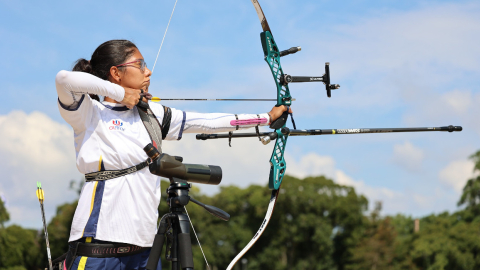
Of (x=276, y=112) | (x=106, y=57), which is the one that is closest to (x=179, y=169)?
(x=106, y=57)

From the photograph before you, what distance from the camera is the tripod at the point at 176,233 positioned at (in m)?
2.35

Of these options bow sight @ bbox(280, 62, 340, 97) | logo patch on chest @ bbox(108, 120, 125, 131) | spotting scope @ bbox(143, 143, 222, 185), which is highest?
bow sight @ bbox(280, 62, 340, 97)

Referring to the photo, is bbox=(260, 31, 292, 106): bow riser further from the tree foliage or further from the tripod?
the tree foliage

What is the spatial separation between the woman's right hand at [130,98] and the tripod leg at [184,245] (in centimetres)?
79

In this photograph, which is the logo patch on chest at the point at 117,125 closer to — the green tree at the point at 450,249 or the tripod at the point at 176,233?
the tripod at the point at 176,233

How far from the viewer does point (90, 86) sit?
2.72 metres

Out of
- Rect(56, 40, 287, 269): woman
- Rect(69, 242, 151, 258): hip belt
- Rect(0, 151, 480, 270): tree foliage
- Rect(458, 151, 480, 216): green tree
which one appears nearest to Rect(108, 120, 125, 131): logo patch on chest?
Rect(56, 40, 287, 269): woman

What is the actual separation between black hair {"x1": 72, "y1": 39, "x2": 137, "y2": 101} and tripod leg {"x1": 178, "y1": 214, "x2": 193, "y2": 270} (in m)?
1.09

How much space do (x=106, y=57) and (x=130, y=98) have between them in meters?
0.38

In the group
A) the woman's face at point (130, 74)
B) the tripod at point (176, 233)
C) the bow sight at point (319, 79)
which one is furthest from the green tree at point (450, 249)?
the tripod at point (176, 233)

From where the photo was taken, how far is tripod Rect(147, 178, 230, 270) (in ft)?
7.72

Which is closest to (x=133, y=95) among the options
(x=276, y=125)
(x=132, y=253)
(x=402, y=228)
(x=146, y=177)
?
(x=146, y=177)

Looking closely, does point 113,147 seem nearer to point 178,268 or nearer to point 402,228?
point 178,268

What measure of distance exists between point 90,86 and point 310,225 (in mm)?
39920
